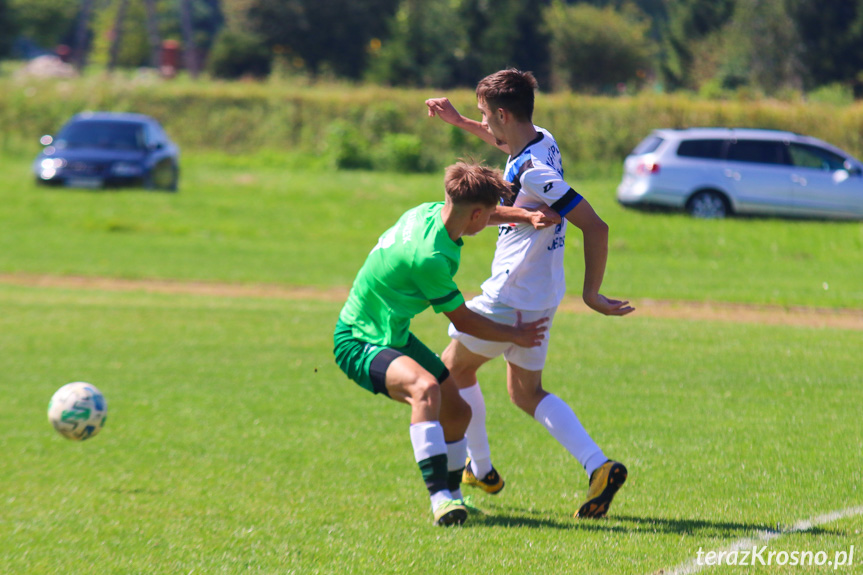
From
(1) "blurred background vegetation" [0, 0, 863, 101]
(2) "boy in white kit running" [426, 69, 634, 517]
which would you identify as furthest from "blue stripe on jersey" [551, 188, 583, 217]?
(1) "blurred background vegetation" [0, 0, 863, 101]

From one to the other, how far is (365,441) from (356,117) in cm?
2527

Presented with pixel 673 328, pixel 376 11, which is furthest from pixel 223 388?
pixel 376 11

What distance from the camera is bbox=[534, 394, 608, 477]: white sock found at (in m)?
5.09

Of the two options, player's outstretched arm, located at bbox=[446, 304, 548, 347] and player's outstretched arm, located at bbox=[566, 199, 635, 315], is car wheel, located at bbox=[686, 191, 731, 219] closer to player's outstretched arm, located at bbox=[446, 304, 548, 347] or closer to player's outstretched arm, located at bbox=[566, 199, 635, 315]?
player's outstretched arm, located at bbox=[566, 199, 635, 315]

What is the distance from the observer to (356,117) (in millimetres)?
31328

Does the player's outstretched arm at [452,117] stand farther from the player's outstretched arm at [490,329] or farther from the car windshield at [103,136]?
the car windshield at [103,136]

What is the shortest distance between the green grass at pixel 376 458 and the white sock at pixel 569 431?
32 centimetres

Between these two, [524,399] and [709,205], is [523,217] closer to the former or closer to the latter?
[524,399]

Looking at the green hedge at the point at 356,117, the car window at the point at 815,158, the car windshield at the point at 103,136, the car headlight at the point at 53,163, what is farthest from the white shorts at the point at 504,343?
the green hedge at the point at 356,117

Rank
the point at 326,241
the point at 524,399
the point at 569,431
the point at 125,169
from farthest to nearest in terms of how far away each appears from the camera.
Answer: the point at 125,169 → the point at 326,241 → the point at 524,399 → the point at 569,431

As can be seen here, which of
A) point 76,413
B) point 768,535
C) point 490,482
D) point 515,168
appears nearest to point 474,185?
point 515,168

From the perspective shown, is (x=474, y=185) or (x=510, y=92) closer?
(x=474, y=185)

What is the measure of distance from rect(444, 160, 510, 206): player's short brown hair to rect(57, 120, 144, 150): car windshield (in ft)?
65.5

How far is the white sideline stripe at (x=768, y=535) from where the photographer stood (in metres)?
4.09
